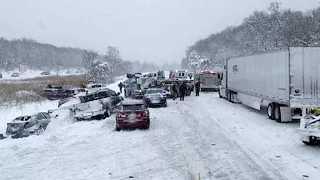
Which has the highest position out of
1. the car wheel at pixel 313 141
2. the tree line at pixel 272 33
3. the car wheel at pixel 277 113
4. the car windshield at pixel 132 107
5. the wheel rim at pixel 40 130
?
the tree line at pixel 272 33

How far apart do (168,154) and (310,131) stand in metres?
4.70

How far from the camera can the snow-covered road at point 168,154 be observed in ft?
31.4

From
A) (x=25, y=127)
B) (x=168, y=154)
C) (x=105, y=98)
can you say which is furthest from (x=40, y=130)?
(x=168, y=154)

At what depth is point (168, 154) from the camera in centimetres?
1179

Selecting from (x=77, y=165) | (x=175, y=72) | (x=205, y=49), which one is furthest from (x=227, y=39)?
(x=77, y=165)

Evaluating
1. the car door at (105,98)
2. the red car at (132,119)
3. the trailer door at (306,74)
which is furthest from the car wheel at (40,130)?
the trailer door at (306,74)

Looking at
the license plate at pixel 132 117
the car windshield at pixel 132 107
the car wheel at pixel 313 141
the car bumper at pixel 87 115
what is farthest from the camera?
the car bumper at pixel 87 115

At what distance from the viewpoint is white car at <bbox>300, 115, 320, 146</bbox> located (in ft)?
38.9

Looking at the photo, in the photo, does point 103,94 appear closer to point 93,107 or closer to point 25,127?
point 93,107

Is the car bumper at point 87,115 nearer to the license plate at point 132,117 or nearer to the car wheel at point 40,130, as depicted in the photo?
the car wheel at point 40,130

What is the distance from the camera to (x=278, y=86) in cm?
1823

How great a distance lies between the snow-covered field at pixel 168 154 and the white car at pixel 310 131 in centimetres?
32

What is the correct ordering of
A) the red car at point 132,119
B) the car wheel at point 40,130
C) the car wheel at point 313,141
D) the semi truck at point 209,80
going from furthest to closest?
the semi truck at point 209,80
the car wheel at point 40,130
the red car at point 132,119
the car wheel at point 313,141

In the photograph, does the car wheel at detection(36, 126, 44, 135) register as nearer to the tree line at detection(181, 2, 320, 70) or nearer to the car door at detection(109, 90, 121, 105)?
the car door at detection(109, 90, 121, 105)
